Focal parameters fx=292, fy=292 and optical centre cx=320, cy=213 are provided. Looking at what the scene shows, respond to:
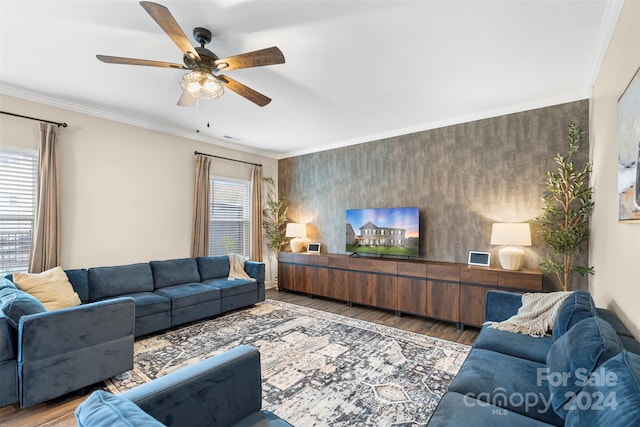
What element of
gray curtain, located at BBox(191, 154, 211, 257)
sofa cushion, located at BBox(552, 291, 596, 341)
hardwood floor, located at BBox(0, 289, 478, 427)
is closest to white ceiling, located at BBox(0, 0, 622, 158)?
gray curtain, located at BBox(191, 154, 211, 257)

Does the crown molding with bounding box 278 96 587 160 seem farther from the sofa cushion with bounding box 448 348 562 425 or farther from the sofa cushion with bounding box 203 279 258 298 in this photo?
the sofa cushion with bounding box 448 348 562 425

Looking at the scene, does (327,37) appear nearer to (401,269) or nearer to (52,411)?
(401,269)

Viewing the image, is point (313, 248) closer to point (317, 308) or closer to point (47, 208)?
point (317, 308)

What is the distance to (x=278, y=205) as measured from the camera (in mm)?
5945

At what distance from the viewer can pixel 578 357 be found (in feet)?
4.41

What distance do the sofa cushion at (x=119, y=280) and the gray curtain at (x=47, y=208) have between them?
1.45 ft

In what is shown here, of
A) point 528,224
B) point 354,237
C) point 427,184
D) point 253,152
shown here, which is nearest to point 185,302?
point 354,237

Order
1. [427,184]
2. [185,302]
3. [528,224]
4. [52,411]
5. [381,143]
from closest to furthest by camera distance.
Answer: [52,411] < [528,224] < [185,302] < [427,184] < [381,143]

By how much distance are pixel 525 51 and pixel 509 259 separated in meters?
2.17

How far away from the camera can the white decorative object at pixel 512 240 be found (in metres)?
3.29

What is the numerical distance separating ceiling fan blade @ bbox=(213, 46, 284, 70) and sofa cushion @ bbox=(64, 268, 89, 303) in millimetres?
2935

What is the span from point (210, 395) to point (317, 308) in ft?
11.0

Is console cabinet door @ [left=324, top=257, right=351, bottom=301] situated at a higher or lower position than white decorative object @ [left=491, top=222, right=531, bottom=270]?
lower

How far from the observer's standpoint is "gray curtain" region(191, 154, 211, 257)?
4730 mm
